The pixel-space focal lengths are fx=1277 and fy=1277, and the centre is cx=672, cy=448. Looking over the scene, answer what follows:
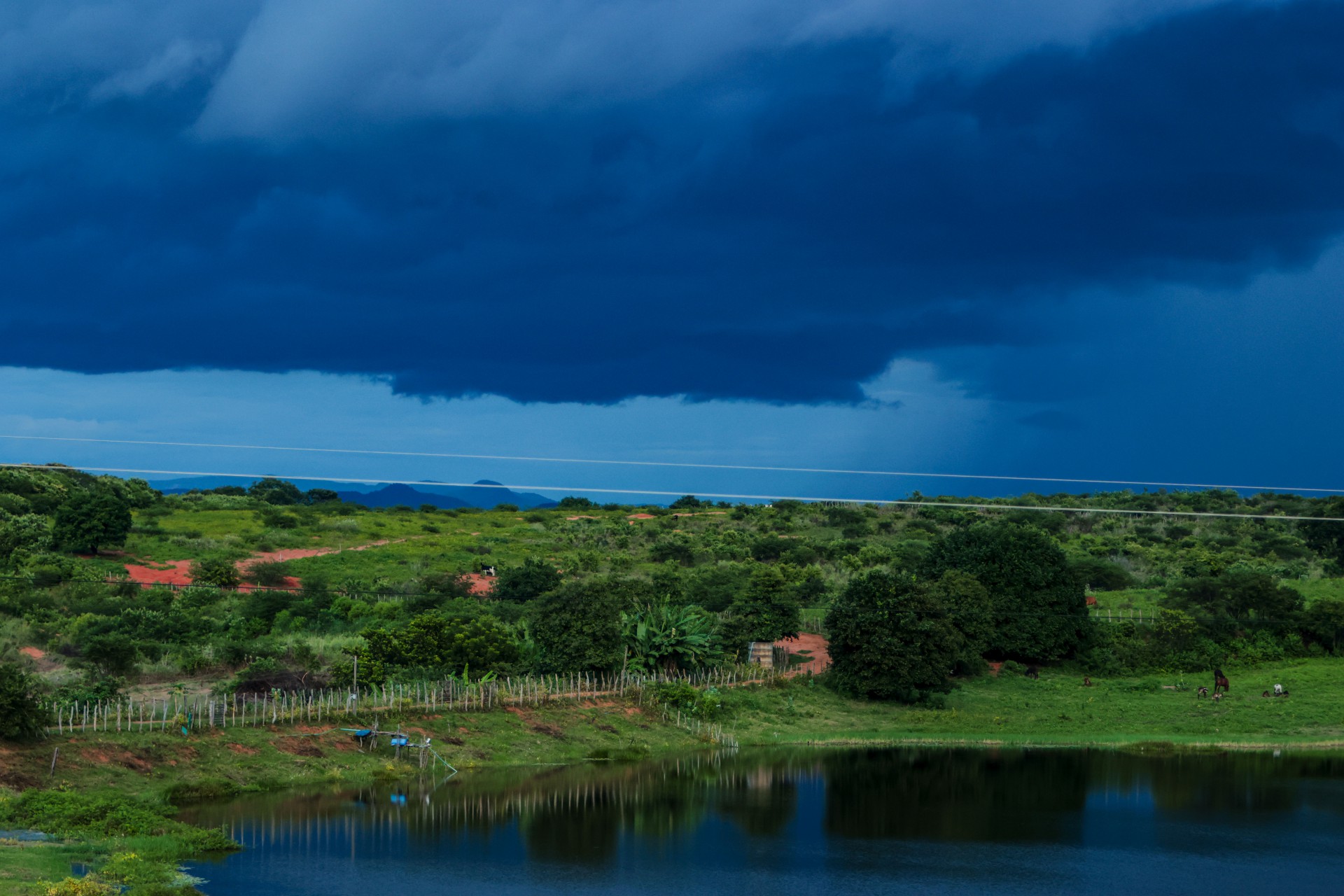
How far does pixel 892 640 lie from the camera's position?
55.5 m

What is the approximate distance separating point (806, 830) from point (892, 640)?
2063 centimetres

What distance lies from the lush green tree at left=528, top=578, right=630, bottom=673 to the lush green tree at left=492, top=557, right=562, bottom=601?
776 inches

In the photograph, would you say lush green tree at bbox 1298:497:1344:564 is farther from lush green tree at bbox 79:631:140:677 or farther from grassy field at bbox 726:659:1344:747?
lush green tree at bbox 79:631:140:677

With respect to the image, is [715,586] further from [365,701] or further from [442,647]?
[365,701]

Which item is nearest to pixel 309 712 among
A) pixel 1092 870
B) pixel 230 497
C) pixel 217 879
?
pixel 217 879

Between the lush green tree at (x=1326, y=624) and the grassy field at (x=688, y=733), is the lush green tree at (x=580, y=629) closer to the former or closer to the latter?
the grassy field at (x=688, y=733)

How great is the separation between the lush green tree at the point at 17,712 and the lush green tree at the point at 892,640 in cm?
3315

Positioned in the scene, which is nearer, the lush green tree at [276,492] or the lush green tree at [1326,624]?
the lush green tree at [1326,624]

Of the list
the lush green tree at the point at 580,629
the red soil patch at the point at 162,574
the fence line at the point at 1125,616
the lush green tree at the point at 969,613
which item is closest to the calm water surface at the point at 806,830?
the lush green tree at the point at 580,629

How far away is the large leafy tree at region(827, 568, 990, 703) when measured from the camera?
55531 mm

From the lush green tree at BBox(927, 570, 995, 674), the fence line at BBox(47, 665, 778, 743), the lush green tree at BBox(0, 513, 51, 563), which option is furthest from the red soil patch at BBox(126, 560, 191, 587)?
the lush green tree at BBox(927, 570, 995, 674)

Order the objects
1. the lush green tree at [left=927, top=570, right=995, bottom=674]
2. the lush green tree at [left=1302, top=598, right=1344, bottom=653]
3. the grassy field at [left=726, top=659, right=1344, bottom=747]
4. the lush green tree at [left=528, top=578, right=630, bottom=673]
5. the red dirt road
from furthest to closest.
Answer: the red dirt road → the lush green tree at [left=1302, top=598, right=1344, bottom=653] → the lush green tree at [left=927, top=570, right=995, bottom=674] → the lush green tree at [left=528, top=578, right=630, bottom=673] → the grassy field at [left=726, top=659, right=1344, bottom=747]

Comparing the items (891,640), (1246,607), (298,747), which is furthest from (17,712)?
(1246,607)

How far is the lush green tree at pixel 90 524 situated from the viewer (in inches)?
3376
